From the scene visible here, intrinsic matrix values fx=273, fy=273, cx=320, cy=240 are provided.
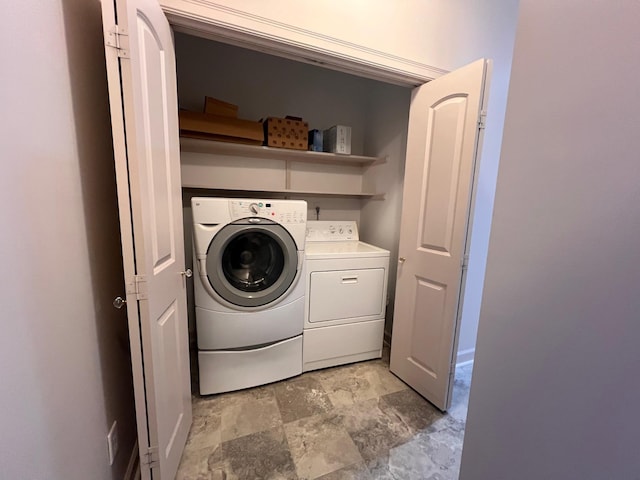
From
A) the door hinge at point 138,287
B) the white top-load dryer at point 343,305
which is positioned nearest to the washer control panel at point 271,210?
the white top-load dryer at point 343,305

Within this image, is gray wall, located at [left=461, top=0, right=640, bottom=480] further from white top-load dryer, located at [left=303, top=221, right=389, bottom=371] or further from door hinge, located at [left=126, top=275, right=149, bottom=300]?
white top-load dryer, located at [left=303, top=221, right=389, bottom=371]

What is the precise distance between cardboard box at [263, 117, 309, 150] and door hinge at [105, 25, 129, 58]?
1.27 meters

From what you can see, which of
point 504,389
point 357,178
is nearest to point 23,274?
point 504,389

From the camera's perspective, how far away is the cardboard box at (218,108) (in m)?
1.88

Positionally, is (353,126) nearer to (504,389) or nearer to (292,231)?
(292,231)

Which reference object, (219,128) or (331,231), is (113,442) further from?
(331,231)

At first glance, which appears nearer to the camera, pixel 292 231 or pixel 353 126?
pixel 292 231

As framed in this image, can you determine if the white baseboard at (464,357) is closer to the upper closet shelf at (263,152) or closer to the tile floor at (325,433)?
the tile floor at (325,433)

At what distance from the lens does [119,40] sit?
0.80 meters

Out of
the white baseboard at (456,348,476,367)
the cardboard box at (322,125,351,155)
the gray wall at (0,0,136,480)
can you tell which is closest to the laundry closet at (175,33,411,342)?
the cardboard box at (322,125,351,155)

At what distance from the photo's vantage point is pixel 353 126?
2670 mm

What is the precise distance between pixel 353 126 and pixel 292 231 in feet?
4.94

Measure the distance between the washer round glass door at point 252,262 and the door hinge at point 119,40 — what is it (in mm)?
894

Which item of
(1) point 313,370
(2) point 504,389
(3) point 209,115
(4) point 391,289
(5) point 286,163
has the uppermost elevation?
(3) point 209,115
